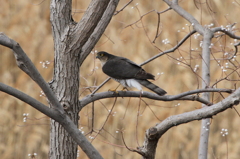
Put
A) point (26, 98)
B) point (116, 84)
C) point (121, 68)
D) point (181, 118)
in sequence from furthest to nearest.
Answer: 1. point (116, 84)
2. point (121, 68)
3. point (181, 118)
4. point (26, 98)

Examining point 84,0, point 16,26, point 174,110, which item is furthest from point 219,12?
point 16,26

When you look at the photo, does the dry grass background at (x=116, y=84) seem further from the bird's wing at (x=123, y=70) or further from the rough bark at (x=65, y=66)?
the rough bark at (x=65, y=66)

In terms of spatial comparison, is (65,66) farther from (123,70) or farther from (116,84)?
(116,84)

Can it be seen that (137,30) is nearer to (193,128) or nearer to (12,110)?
(193,128)

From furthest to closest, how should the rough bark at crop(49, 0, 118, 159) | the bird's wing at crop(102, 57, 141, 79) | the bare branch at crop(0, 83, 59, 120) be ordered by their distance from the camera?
1. the bird's wing at crop(102, 57, 141, 79)
2. the rough bark at crop(49, 0, 118, 159)
3. the bare branch at crop(0, 83, 59, 120)

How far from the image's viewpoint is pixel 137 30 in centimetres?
530

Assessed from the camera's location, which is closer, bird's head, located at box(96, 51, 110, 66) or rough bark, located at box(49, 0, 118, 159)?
rough bark, located at box(49, 0, 118, 159)

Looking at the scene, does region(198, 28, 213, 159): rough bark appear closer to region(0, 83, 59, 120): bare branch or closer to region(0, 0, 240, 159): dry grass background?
region(0, 83, 59, 120): bare branch

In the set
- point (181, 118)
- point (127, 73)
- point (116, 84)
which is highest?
point (116, 84)

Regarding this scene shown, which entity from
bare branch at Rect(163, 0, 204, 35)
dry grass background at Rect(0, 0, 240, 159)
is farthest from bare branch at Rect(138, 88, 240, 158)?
dry grass background at Rect(0, 0, 240, 159)

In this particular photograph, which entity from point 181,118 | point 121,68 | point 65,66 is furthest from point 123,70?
point 181,118

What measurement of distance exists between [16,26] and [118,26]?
149 cm

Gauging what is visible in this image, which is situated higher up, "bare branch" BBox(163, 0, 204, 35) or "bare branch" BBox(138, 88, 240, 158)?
"bare branch" BBox(163, 0, 204, 35)

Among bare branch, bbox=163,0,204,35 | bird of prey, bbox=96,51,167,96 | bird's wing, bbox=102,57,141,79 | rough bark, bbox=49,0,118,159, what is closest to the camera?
rough bark, bbox=49,0,118,159
